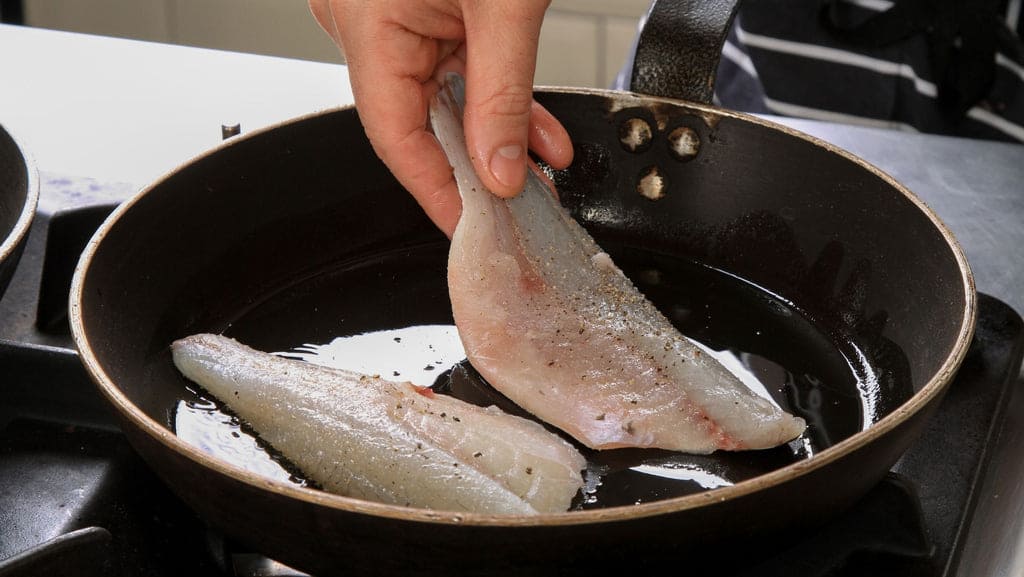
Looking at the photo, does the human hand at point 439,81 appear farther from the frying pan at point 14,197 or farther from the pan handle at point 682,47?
the frying pan at point 14,197

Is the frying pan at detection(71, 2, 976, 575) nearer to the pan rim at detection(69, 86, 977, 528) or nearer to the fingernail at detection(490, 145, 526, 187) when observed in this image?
the pan rim at detection(69, 86, 977, 528)

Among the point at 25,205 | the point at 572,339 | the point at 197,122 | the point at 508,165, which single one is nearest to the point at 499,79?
the point at 508,165

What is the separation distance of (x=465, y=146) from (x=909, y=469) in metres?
0.53

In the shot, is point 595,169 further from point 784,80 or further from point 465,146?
point 784,80

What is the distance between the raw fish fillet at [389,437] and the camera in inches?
32.1

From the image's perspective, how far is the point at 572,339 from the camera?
101cm

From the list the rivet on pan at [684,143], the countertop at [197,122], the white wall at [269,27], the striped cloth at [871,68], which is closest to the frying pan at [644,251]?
the rivet on pan at [684,143]

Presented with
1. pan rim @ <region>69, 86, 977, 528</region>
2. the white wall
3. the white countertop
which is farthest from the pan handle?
the white wall

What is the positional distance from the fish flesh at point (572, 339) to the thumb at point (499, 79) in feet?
0.16

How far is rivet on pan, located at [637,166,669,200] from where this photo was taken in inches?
48.4

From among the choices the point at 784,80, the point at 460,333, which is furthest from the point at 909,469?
the point at 784,80

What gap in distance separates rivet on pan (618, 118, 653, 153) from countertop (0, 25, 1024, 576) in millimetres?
401

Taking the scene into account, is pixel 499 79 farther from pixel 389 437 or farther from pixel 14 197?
pixel 14 197

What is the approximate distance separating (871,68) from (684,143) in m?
0.66
